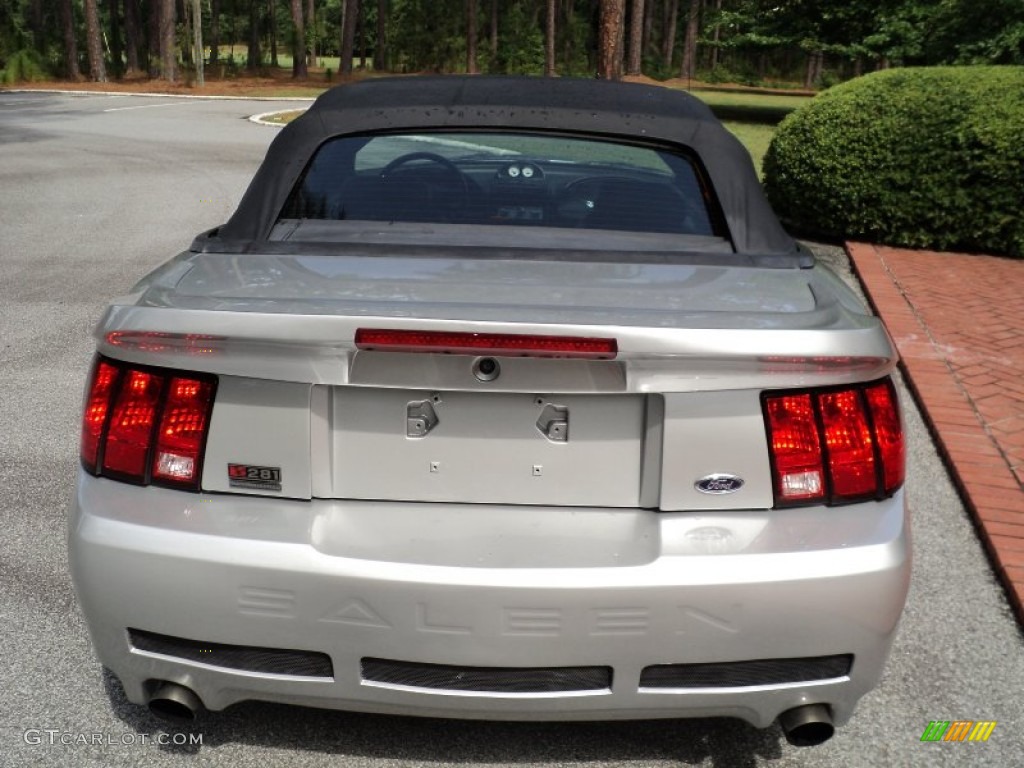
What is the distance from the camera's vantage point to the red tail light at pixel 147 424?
7.80ft

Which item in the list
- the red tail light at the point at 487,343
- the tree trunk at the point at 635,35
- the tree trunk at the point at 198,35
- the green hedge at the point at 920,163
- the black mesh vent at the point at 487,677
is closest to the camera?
the red tail light at the point at 487,343

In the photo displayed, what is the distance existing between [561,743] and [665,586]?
834 mm

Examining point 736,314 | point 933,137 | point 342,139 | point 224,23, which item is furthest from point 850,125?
point 224,23

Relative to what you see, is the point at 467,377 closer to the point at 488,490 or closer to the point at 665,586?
the point at 488,490

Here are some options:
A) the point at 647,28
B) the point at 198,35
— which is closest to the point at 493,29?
the point at 647,28

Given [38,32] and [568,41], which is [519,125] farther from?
[568,41]

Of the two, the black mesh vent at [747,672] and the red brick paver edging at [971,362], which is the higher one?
the black mesh vent at [747,672]

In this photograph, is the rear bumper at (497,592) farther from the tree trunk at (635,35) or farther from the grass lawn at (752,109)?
the tree trunk at (635,35)

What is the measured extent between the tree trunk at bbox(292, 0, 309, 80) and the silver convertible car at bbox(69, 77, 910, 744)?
→ 154ft

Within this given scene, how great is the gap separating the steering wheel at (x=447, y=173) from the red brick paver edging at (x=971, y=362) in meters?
2.33

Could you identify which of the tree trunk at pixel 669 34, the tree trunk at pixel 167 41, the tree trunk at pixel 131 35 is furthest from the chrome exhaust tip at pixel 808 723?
the tree trunk at pixel 669 34

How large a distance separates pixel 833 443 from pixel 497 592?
31.9 inches

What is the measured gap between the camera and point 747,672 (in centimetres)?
236

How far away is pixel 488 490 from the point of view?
2.38 meters
